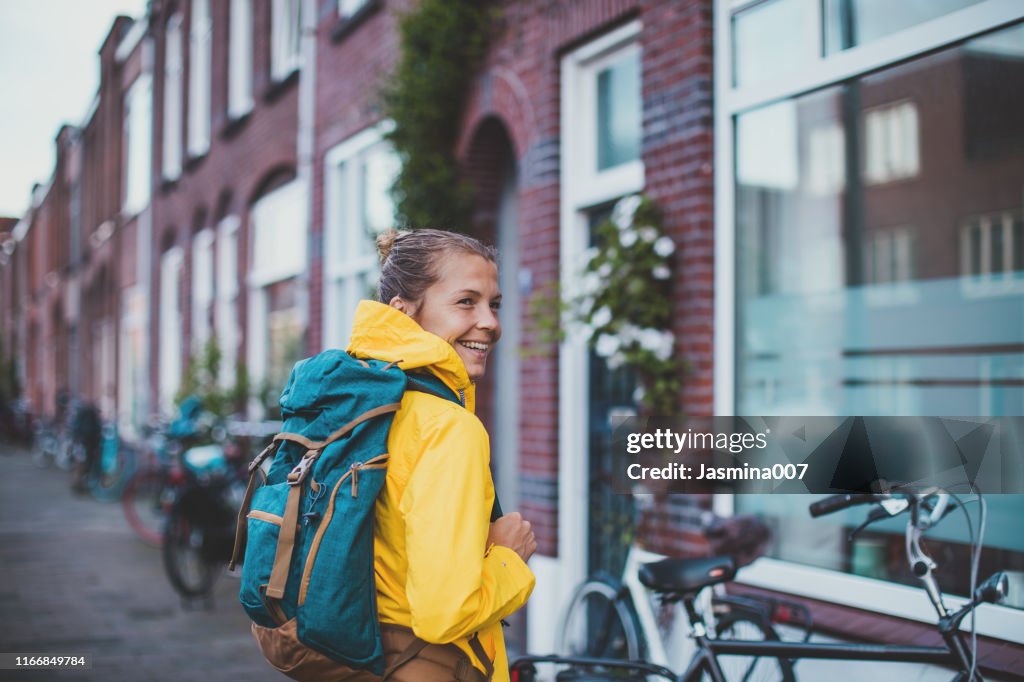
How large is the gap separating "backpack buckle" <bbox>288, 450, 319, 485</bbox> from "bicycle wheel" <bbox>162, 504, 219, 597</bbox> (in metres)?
5.63

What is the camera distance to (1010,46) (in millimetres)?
3750

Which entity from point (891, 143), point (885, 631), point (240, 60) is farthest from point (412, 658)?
point (240, 60)

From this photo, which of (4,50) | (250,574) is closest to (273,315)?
(4,50)

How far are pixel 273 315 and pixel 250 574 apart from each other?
31.9ft

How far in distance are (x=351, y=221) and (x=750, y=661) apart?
21.9 feet

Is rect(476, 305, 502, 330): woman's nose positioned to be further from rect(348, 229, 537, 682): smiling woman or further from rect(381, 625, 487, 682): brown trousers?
rect(381, 625, 487, 682): brown trousers

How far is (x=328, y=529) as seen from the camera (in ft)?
6.52

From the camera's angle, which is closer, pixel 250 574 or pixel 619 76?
pixel 250 574

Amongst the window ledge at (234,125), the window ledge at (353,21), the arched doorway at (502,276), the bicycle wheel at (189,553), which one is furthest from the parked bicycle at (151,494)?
the window ledge at (353,21)

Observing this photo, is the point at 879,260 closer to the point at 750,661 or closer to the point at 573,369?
the point at 573,369

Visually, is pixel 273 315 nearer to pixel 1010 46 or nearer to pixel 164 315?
pixel 164 315

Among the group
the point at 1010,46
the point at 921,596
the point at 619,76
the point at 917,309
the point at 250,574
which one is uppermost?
the point at 619,76

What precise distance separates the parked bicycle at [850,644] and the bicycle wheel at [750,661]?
0.01 meters

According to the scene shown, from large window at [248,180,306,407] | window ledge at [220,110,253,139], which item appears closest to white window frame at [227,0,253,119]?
window ledge at [220,110,253,139]
